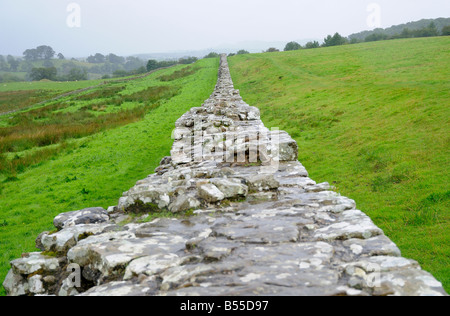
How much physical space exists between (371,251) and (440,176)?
634cm

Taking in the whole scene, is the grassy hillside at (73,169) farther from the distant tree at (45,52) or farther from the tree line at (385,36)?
the distant tree at (45,52)

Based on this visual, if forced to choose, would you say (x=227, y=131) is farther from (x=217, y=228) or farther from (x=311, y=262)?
(x=311, y=262)

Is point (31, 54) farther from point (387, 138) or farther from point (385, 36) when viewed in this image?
point (387, 138)

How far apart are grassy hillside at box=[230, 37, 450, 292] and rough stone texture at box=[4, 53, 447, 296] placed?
Result: 257 centimetres

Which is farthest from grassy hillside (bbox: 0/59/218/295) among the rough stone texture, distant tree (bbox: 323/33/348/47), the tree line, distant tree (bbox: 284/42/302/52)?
distant tree (bbox: 284/42/302/52)

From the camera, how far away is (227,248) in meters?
3.12

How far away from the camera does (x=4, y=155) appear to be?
50.0ft

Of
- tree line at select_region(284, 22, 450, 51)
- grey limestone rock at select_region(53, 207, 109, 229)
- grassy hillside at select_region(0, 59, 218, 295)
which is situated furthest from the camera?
tree line at select_region(284, 22, 450, 51)

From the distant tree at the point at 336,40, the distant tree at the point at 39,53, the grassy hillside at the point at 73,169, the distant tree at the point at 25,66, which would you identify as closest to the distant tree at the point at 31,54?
the distant tree at the point at 39,53

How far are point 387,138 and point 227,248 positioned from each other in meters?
10.0

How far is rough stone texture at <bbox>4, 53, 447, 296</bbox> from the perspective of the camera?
251 cm

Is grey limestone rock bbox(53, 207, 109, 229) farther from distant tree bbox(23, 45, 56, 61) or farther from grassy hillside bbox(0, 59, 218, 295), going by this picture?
distant tree bbox(23, 45, 56, 61)

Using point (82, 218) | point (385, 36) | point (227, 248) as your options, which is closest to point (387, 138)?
point (227, 248)
